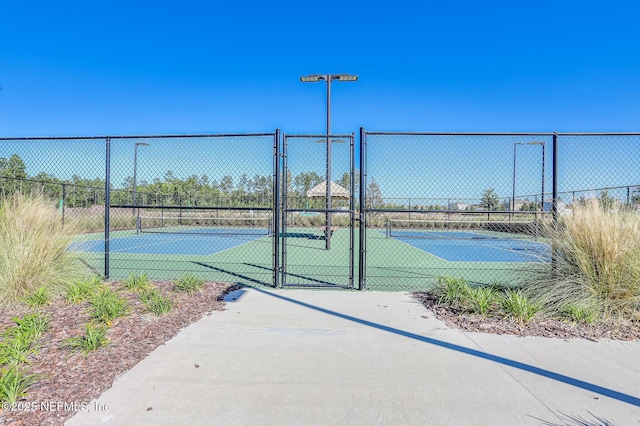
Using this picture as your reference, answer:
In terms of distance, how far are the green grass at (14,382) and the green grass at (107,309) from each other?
1128 millimetres

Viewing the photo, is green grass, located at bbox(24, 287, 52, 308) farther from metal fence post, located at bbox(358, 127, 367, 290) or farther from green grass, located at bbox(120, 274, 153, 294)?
metal fence post, located at bbox(358, 127, 367, 290)

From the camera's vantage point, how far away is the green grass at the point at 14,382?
220cm

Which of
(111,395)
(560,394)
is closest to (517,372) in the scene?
(560,394)

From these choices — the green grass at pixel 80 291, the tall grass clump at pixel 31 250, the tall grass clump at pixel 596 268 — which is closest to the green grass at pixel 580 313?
the tall grass clump at pixel 596 268

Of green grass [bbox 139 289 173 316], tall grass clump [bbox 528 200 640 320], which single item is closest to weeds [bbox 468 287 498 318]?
tall grass clump [bbox 528 200 640 320]

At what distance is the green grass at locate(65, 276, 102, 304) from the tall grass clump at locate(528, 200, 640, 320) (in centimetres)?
569

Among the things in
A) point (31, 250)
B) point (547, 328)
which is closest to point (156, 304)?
point (31, 250)

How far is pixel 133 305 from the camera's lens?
4.31 metres

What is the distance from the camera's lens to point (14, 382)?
2.28 metres

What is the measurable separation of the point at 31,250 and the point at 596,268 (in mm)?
7159

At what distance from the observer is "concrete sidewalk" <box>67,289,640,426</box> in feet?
7.33

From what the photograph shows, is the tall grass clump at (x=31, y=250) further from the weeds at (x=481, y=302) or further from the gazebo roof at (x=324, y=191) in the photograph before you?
the gazebo roof at (x=324, y=191)

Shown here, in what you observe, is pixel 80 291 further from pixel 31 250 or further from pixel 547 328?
pixel 547 328

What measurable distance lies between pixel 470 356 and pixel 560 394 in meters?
0.74
